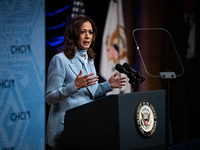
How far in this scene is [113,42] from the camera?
347 centimetres

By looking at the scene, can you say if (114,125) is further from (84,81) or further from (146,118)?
(84,81)

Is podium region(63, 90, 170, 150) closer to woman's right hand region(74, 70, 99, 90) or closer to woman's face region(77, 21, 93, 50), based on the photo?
woman's right hand region(74, 70, 99, 90)

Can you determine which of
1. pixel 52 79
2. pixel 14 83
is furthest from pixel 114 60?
pixel 52 79

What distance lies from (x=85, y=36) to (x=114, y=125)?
33.6 inches

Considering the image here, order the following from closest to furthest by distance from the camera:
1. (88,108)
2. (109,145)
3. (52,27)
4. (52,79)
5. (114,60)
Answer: (109,145) < (88,108) < (52,79) < (52,27) < (114,60)

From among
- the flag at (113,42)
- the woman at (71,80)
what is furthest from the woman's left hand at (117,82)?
the flag at (113,42)

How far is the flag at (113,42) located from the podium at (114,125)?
6.37 feet

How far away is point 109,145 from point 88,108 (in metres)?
0.21

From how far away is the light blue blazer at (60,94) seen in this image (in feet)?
5.49

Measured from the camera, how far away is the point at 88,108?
4.43 feet

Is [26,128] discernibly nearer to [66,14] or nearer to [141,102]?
[66,14]

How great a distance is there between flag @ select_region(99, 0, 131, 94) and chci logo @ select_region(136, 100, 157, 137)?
1998 mm

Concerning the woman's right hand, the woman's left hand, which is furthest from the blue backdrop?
the woman's right hand

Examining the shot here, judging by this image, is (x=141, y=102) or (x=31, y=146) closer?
(x=141, y=102)
